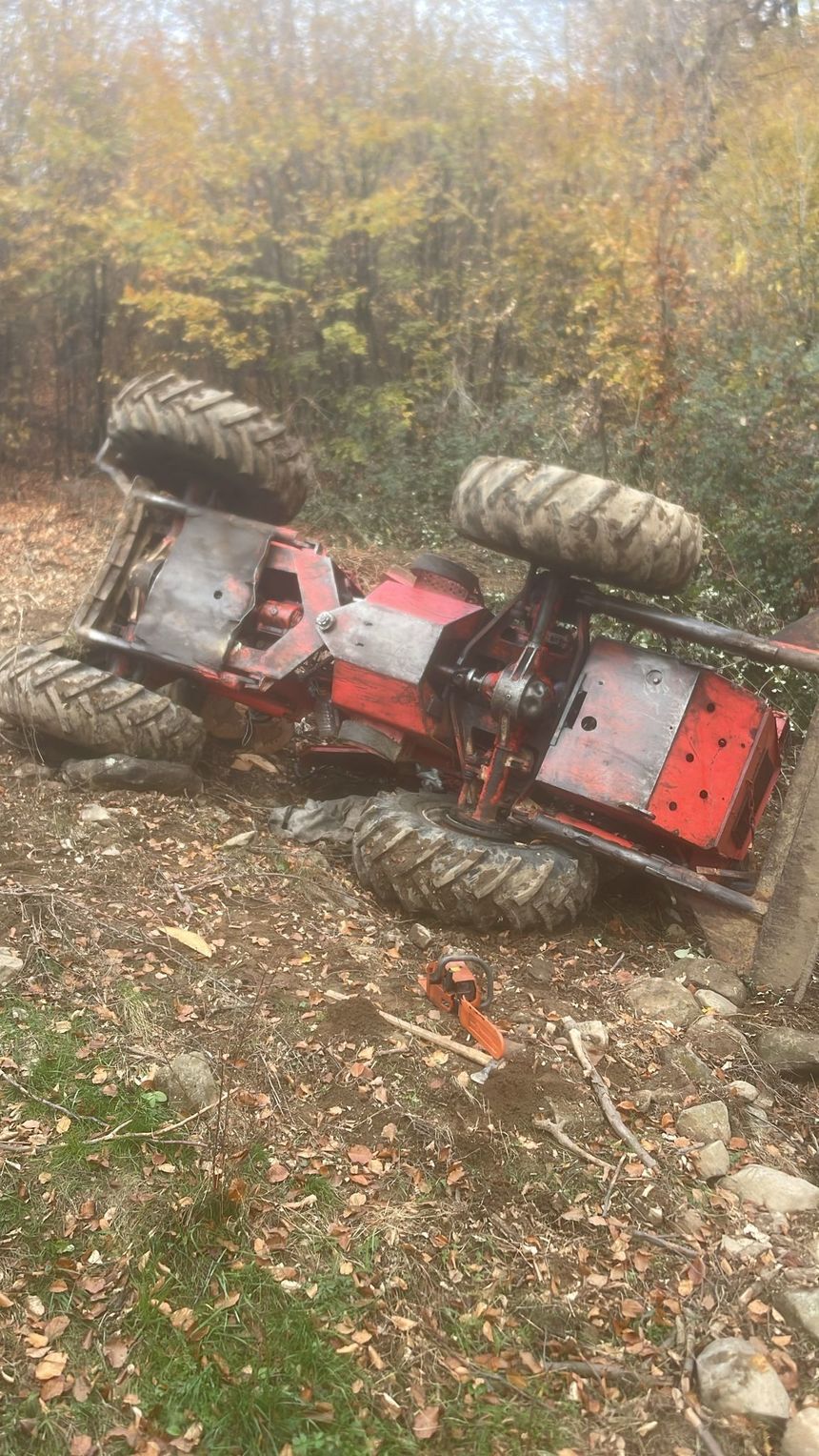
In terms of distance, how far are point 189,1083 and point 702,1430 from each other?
1.71m

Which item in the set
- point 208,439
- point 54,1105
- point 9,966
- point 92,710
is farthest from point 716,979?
point 208,439

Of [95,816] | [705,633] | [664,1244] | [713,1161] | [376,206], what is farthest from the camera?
[376,206]

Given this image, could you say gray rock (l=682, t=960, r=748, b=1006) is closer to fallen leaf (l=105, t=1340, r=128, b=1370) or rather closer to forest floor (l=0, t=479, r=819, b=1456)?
forest floor (l=0, t=479, r=819, b=1456)

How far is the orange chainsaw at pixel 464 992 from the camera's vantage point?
383 cm

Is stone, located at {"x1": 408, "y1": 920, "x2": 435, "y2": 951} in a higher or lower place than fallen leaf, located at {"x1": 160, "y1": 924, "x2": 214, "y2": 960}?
lower

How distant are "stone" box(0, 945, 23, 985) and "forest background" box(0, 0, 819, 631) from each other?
7.00m

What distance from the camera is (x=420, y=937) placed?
15.5ft

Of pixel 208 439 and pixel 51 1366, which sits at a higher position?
pixel 208 439

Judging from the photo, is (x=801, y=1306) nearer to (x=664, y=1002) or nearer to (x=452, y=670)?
(x=664, y=1002)

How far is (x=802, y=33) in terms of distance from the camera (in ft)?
38.4

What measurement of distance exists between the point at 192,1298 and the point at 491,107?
12.2 m

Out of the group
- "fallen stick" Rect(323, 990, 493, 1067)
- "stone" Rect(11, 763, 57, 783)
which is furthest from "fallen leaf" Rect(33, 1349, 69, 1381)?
"stone" Rect(11, 763, 57, 783)

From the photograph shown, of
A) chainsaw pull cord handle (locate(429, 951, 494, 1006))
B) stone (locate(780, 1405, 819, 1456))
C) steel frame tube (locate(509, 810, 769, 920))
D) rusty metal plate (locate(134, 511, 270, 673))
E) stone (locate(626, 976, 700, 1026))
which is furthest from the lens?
rusty metal plate (locate(134, 511, 270, 673))

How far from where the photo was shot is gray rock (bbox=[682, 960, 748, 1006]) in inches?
173
